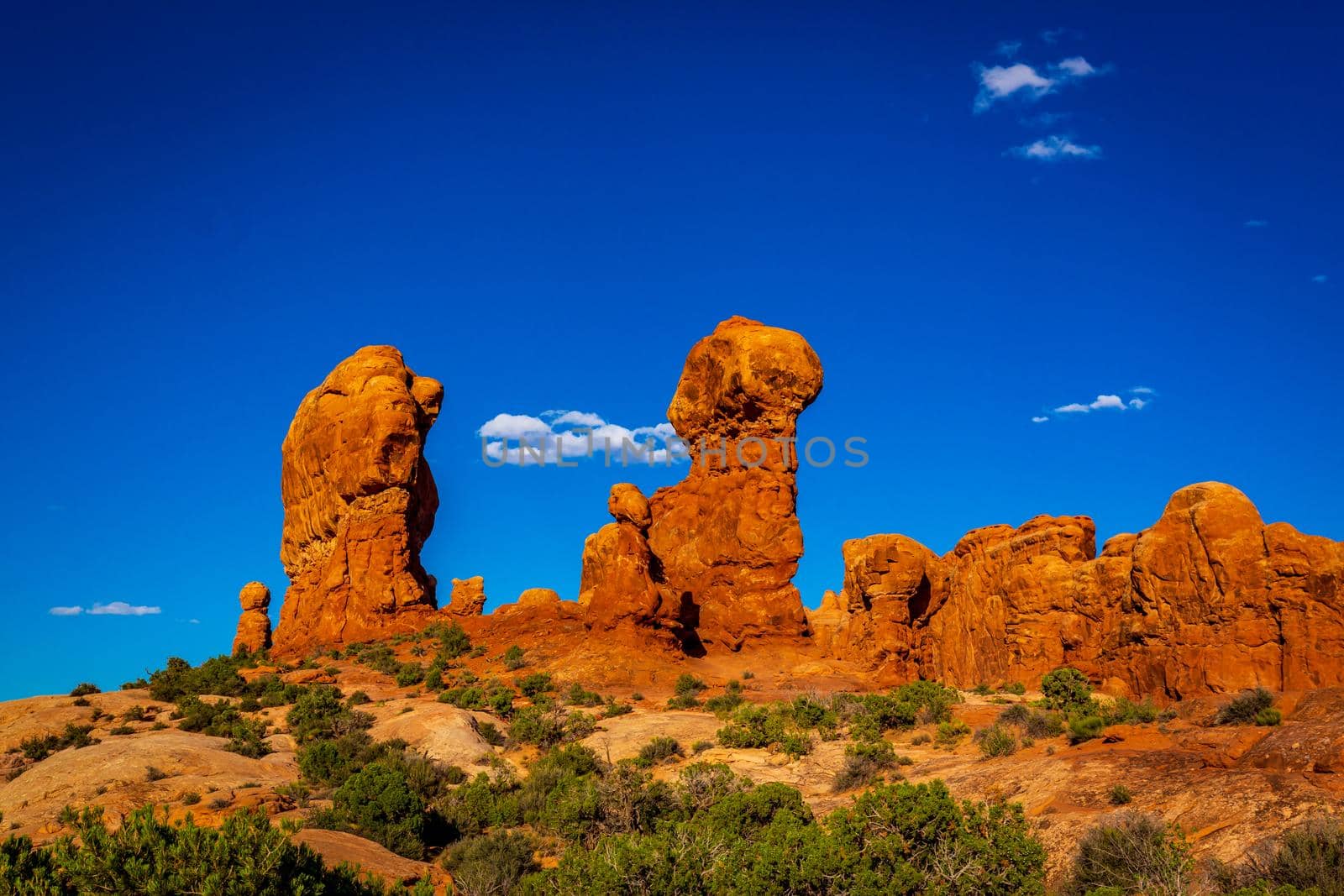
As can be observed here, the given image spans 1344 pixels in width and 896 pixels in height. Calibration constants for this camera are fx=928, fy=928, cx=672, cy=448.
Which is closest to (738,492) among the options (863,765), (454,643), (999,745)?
(454,643)

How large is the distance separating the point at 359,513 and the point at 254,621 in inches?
312

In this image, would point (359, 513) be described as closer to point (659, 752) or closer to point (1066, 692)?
point (659, 752)

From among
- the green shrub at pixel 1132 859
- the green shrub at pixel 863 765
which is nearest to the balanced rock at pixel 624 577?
the green shrub at pixel 863 765

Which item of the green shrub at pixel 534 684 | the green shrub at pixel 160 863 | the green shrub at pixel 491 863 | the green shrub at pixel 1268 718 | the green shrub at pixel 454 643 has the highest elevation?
the green shrub at pixel 454 643

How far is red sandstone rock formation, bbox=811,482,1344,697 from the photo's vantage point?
2250 cm

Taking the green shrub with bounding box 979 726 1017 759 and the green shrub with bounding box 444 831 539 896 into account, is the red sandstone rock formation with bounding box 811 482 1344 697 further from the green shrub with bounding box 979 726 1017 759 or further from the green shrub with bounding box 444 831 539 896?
the green shrub with bounding box 444 831 539 896

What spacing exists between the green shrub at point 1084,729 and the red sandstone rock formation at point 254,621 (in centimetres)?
3927

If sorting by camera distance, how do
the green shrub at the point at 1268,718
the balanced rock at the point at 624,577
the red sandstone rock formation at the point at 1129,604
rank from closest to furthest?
the green shrub at the point at 1268,718
the red sandstone rock formation at the point at 1129,604
the balanced rock at the point at 624,577

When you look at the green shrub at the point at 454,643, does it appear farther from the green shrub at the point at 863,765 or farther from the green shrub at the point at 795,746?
the green shrub at the point at 863,765

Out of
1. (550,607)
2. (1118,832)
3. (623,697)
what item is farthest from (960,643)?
(1118,832)

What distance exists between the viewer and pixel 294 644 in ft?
150

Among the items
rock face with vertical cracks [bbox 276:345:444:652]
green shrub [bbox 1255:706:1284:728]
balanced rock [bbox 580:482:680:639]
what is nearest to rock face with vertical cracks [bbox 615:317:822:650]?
balanced rock [bbox 580:482:680:639]

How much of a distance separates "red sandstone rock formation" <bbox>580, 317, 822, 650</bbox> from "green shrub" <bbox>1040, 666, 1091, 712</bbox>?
942 inches

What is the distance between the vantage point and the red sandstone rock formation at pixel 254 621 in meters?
46.9
